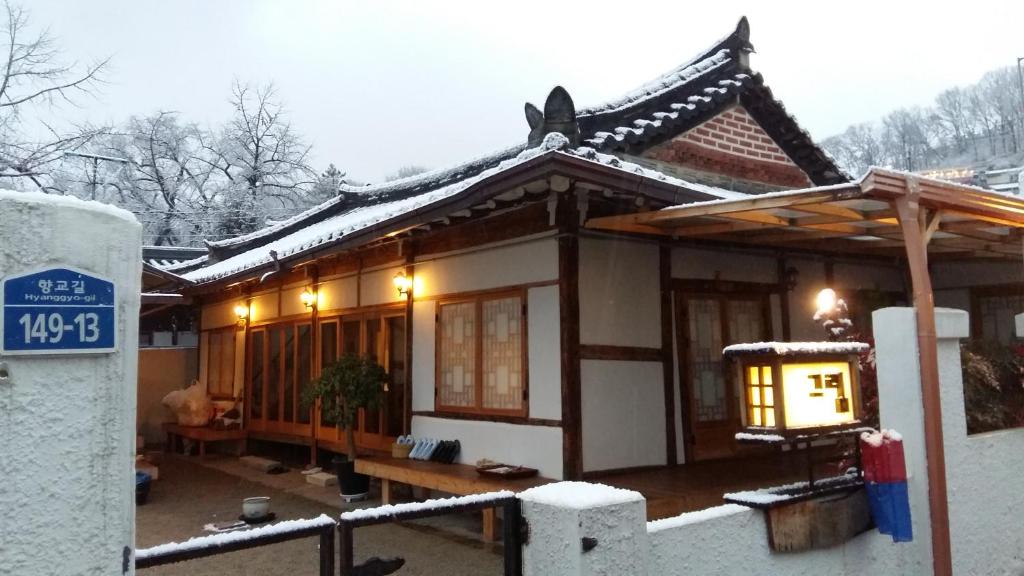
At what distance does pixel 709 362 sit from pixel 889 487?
344 centimetres

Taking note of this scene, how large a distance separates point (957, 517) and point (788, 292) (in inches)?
159

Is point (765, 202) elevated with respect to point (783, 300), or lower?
elevated

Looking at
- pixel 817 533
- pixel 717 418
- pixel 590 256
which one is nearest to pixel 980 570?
pixel 817 533

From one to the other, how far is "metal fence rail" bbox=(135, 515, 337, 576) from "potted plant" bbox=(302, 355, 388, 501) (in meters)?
5.89

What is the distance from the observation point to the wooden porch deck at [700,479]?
18.6 feet

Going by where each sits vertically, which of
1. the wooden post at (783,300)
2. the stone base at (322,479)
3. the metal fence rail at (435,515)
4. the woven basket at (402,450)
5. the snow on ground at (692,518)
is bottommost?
the stone base at (322,479)

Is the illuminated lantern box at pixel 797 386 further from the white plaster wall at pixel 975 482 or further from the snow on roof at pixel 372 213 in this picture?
the snow on roof at pixel 372 213

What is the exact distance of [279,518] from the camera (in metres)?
7.71

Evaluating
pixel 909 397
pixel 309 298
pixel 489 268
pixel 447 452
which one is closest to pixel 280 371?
pixel 309 298

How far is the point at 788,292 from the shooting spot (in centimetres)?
862

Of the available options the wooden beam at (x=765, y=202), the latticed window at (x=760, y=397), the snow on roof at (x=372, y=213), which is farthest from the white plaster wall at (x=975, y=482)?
the snow on roof at (x=372, y=213)

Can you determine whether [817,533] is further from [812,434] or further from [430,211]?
[430,211]

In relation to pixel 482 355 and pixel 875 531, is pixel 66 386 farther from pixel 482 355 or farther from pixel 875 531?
pixel 482 355

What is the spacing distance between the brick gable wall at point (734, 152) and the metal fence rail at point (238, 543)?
282 inches
